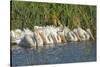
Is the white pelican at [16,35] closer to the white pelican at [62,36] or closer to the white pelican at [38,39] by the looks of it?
the white pelican at [38,39]

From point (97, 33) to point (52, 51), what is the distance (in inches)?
29.1

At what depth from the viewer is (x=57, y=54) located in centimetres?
281

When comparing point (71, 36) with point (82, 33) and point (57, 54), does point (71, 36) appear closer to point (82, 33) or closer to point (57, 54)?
point (82, 33)

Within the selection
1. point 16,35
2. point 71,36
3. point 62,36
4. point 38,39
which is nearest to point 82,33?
point 71,36

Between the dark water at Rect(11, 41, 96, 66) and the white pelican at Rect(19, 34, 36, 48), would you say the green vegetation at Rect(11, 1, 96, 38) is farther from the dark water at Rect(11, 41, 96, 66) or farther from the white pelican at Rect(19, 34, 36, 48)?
the dark water at Rect(11, 41, 96, 66)

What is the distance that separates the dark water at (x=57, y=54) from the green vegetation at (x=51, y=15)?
240 mm

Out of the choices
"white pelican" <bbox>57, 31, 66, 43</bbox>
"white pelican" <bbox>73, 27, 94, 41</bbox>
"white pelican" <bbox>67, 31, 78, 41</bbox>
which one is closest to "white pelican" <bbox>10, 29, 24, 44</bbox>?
"white pelican" <bbox>57, 31, 66, 43</bbox>

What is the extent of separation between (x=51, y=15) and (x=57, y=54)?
0.51m

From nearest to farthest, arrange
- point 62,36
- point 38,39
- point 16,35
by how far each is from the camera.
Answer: point 16,35, point 38,39, point 62,36

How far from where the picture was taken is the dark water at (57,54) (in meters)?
2.62

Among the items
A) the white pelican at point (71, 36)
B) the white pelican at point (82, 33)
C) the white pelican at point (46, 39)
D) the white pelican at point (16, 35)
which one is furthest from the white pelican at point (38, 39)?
the white pelican at point (82, 33)

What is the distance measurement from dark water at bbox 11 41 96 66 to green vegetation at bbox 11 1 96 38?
9.4 inches

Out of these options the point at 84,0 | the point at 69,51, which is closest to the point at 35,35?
the point at 69,51

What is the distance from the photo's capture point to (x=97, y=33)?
3.09 meters
